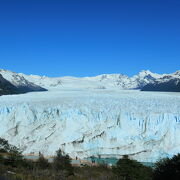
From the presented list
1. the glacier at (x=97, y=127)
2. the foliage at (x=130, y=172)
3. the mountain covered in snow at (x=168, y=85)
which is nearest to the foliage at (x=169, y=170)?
the foliage at (x=130, y=172)

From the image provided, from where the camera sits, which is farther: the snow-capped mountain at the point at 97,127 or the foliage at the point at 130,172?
the snow-capped mountain at the point at 97,127

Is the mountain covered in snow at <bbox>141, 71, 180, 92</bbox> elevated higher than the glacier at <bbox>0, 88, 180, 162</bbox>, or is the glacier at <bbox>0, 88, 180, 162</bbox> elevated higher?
the mountain covered in snow at <bbox>141, 71, 180, 92</bbox>

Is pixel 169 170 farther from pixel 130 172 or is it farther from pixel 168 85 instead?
pixel 168 85

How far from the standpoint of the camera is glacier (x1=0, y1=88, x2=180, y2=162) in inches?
981

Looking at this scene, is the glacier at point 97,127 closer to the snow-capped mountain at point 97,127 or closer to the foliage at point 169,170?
the snow-capped mountain at point 97,127

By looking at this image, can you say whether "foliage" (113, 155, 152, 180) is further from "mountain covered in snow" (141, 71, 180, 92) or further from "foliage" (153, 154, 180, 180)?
"mountain covered in snow" (141, 71, 180, 92)

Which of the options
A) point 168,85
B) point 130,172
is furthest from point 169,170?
point 168,85

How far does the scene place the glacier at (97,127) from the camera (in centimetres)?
2491

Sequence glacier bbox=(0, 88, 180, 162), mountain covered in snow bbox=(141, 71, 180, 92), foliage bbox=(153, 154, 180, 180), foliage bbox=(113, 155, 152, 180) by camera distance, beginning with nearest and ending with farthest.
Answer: foliage bbox=(153, 154, 180, 180) → foliage bbox=(113, 155, 152, 180) → glacier bbox=(0, 88, 180, 162) → mountain covered in snow bbox=(141, 71, 180, 92)

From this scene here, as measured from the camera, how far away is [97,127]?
2647 cm

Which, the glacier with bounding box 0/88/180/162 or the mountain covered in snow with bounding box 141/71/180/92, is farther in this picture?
the mountain covered in snow with bounding box 141/71/180/92

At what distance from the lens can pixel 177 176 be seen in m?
8.64

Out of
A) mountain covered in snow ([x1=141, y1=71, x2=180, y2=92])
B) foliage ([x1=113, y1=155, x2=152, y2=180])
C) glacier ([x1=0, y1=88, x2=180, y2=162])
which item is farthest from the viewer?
mountain covered in snow ([x1=141, y1=71, x2=180, y2=92])

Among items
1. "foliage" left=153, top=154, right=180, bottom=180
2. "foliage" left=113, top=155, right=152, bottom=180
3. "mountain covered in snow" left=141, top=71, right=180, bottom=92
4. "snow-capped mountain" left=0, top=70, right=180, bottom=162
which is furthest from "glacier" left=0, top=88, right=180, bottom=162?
"mountain covered in snow" left=141, top=71, right=180, bottom=92
